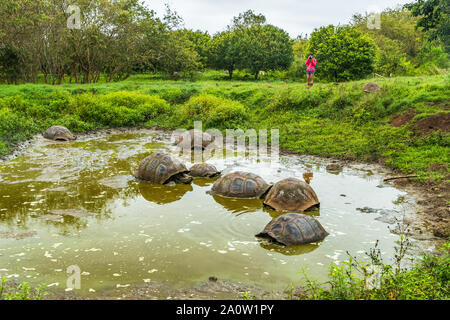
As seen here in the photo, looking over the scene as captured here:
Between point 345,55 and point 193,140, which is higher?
point 345,55

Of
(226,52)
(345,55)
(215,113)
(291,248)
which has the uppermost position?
(226,52)

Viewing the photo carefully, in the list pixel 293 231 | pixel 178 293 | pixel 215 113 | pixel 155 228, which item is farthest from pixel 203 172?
pixel 215 113

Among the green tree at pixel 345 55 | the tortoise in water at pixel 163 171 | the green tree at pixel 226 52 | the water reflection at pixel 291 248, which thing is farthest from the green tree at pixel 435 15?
the green tree at pixel 226 52

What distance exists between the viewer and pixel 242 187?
915 centimetres

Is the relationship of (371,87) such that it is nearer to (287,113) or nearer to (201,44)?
(287,113)

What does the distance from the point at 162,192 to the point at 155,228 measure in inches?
91.6

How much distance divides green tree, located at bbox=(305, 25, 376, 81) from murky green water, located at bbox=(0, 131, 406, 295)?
1200 centimetres

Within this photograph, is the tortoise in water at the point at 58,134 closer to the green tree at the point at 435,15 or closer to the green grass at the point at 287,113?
the green grass at the point at 287,113

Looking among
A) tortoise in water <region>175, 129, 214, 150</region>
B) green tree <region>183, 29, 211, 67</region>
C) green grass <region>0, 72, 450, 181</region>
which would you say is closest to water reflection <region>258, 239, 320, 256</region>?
green grass <region>0, 72, 450, 181</region>

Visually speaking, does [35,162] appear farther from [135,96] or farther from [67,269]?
[135,96]

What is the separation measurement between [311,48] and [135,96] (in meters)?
10.7

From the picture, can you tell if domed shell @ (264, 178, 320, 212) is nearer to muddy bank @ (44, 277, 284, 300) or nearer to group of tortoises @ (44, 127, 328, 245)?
group of tortoises @ (44, 127, 328, 245)

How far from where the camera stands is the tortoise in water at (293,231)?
6.71 meters

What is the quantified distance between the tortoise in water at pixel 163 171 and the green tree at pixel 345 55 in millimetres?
14461
